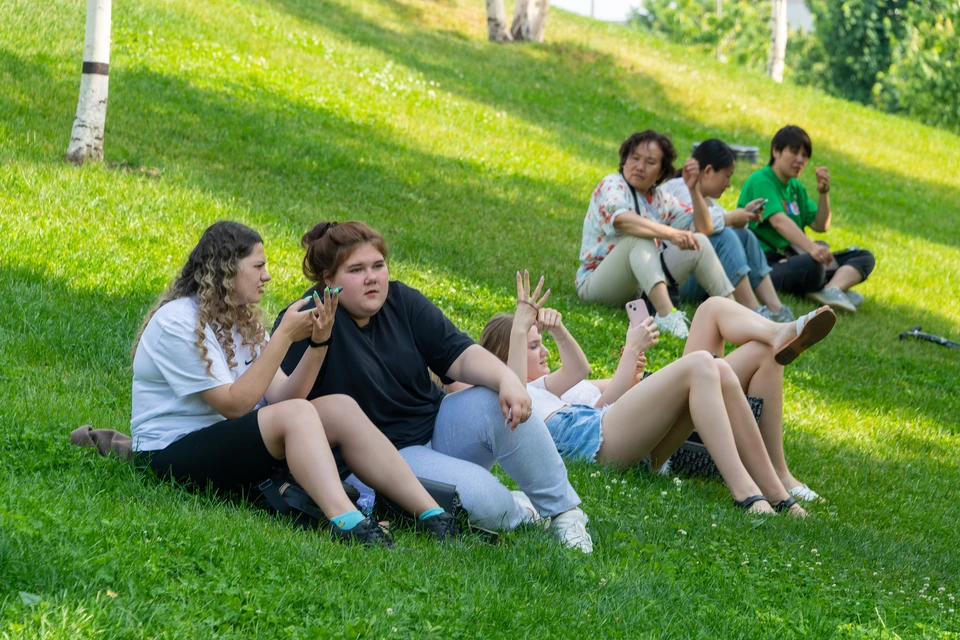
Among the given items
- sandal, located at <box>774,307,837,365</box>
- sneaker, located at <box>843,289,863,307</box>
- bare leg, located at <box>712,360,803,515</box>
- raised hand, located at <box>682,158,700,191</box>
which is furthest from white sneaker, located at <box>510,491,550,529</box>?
sneaker, located at <box>843,289,863,307</box>

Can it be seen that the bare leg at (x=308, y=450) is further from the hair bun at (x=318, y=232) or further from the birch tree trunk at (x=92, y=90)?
the birch tree trunk at (x=92, y=90)

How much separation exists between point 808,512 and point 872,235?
10791 millimetres

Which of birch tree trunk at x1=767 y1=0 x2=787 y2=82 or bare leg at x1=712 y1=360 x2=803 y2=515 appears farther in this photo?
birch tree trunk at x1=767 y1=0 x2=787 y2=82

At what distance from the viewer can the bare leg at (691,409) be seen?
5.50 meters

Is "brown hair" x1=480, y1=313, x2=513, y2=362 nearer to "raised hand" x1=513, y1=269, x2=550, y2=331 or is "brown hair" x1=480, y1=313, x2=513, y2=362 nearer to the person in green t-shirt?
"raised hand" x1=513, y1=269, x2=550, y2=331

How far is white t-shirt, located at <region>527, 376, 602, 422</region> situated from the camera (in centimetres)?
590

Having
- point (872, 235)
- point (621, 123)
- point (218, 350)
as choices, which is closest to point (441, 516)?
point (218, 350)

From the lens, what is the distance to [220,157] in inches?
442

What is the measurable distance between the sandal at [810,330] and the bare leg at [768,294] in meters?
4.36

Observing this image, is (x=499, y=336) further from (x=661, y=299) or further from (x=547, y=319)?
(x=661, y=299)

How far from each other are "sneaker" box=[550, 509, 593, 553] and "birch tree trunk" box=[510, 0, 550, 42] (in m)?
19.0

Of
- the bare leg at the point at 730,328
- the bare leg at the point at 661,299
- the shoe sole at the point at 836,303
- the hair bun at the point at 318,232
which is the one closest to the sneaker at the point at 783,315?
the shoe sole at the point at 836,303

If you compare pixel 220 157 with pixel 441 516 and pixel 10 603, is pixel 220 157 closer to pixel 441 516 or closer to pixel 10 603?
pixel 441 516

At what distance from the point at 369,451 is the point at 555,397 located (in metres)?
1.86
